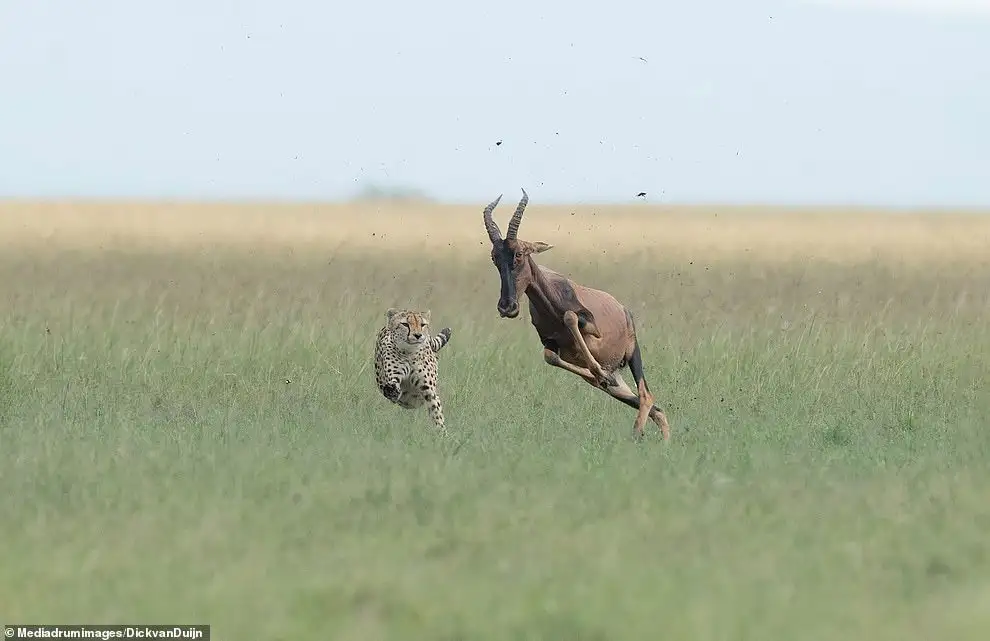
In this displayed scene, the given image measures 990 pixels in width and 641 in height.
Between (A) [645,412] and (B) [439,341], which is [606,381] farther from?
(B) [439,341]

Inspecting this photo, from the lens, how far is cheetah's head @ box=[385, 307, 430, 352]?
1381 centimetres

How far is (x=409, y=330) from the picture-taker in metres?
13.8

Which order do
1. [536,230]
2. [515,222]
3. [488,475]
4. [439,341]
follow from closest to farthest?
1. [488,475]
2. [515,222]
3. [439,341]
4. [536,230]

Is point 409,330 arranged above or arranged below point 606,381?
above

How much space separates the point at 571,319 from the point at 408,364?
63.4 inches

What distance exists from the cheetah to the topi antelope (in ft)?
3.44

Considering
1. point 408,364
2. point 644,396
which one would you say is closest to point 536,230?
point 408,364

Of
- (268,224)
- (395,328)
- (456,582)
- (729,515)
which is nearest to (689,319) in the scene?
(395,328)

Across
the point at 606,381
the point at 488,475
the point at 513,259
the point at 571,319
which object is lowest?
the point at 488,475

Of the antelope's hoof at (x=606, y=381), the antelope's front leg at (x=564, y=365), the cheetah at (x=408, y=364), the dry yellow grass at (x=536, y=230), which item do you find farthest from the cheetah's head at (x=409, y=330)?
the dry yellow grass at (x=536, y=230)

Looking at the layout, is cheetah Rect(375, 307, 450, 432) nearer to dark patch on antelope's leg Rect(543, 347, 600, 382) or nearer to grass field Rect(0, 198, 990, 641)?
grass field Rect(0, 198, 990, 641)

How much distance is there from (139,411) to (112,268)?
64.6 ft

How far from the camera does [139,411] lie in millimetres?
14664

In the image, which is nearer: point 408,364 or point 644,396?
point 644,396
